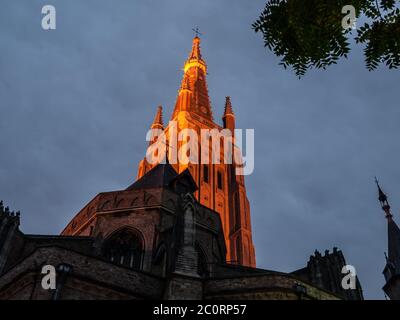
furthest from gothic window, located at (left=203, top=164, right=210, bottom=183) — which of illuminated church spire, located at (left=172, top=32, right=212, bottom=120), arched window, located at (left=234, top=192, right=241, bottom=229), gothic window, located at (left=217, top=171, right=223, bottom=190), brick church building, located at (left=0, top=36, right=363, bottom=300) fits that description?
brick church building, located at (left=0, top=36, right=363, bottom=300)

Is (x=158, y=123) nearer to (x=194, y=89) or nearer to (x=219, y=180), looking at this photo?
(x=194, y=89)

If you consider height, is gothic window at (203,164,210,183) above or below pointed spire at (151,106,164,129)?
below

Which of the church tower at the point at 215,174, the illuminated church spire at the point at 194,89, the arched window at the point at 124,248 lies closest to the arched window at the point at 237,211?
the church tower at the point at 215,174

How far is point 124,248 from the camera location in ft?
67.4

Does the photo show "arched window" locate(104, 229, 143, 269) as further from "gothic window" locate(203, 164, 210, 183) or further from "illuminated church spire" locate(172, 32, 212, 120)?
"illuminated church spire" locate(172, 32, 212, 120)

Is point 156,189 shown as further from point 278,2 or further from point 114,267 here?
point 278,2

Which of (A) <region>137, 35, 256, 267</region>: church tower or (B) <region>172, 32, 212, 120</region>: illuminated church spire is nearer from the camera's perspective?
(A) <region>137, 35, 256, 267</region>: church tower

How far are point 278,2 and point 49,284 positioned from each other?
448 inches

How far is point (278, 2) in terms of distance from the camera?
6.44 metres

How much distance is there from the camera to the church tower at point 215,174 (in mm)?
41938

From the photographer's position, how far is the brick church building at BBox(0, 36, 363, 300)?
14.5 metres

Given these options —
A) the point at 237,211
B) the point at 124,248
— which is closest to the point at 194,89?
the point at 237,211

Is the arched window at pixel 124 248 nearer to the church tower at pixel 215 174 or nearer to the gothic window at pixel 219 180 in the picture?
the church tower at pixel 215 174
